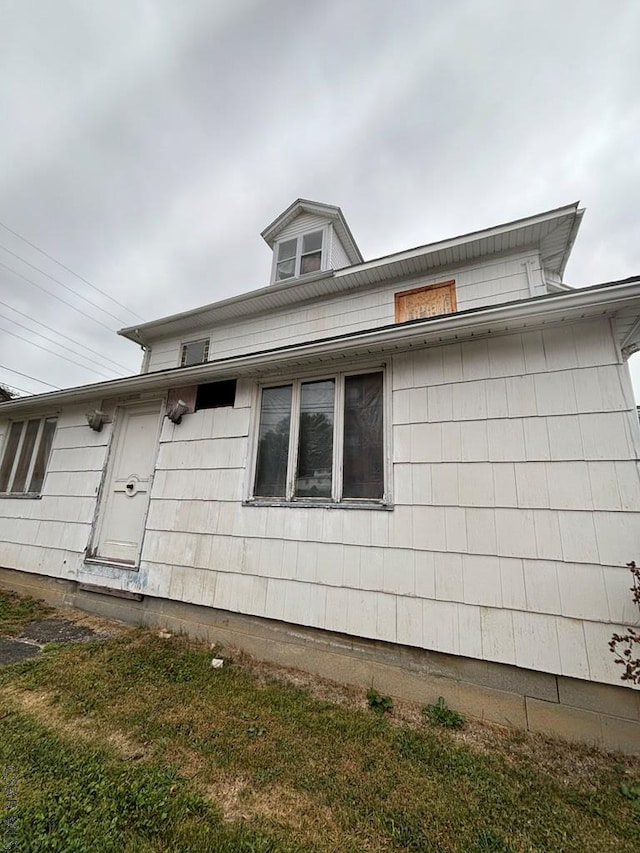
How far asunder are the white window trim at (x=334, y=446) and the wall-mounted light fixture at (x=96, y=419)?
252cm

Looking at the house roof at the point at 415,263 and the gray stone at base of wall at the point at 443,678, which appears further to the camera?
the house roof at the point at 415,263

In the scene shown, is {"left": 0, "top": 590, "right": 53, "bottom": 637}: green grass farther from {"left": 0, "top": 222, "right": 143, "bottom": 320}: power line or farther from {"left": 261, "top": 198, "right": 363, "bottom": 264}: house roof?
{"left": 0, "top": 222, "right": 143, "bottom": 320}: power line

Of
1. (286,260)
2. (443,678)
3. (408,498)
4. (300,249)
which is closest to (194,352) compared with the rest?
(286,260)

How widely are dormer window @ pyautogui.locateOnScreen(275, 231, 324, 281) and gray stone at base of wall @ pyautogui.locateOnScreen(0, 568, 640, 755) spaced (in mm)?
6104

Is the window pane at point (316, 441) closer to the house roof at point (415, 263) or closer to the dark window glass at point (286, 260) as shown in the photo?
the house roof at point (415, 263)

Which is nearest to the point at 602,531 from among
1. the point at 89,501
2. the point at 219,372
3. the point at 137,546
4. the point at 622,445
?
the point at 622,445

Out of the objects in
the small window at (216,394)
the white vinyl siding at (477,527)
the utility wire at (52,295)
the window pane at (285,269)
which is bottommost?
the white vinyl siding at (477,527)

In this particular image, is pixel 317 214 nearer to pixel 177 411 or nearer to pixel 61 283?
pixel 177 411

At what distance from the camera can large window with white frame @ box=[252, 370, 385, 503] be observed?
3.30m

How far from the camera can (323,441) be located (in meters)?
3.55

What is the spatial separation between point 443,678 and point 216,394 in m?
3.53

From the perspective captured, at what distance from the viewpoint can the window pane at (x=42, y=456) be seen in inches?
219

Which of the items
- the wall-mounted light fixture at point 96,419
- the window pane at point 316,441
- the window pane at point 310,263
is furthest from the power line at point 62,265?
the window pane at point 316,441

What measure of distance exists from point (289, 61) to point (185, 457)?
704cm
